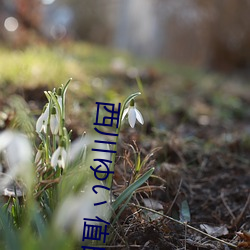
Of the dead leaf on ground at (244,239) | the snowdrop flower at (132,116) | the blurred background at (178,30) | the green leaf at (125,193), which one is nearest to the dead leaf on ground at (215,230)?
the dead leaf on ground at (244,239)

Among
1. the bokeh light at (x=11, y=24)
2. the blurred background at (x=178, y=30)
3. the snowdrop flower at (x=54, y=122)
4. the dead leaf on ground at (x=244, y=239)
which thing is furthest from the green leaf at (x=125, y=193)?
the bokeh light at (x=11, y=24)

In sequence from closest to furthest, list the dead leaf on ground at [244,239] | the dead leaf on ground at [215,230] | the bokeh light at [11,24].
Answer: the dead leaf on ground at [244,239] < the dead leaf on ground at [215,230] < the bokeh light at [11,24]

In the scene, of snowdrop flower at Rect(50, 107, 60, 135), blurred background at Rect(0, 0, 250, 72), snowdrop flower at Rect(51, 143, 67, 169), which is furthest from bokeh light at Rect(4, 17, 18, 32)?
snowdrop flower at Rect(51, 143, 67, 169)

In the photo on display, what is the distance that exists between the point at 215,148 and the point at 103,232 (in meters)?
1.38

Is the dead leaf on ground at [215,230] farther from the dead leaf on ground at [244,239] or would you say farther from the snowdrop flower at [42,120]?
the snowdrop flower at [42,120]

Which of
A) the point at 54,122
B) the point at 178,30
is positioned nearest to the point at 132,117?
the point at 54,122

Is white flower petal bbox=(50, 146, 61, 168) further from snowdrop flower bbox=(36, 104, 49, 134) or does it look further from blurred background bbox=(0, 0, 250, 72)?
blurred background bbox=(0, 0, 250, 72)

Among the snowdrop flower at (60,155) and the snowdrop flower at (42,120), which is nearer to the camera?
the snowdrop flower at (60,155)

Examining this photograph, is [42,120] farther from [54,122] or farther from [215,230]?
[215,230]

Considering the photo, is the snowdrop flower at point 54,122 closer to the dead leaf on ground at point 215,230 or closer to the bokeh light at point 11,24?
the dead leaf on ground at point 215,230

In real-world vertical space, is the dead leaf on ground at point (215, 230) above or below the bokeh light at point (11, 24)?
below

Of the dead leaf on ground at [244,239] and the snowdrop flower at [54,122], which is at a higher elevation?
the snowdrop flower at [54,122]

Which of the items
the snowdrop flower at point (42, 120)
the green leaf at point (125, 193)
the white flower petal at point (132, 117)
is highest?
the white flower petal at point (132, 117)

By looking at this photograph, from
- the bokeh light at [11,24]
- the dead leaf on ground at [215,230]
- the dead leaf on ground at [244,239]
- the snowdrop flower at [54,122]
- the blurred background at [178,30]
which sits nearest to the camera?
the snowdrop flower at [54,122]
